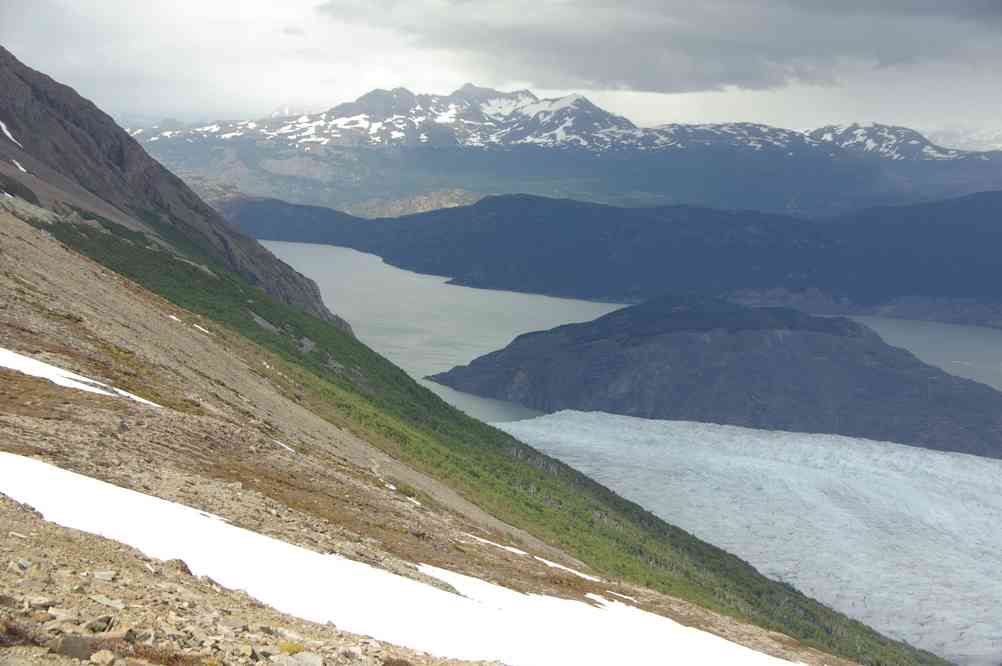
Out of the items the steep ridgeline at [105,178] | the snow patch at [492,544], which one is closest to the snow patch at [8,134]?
the steep ridgeline at [105,178]

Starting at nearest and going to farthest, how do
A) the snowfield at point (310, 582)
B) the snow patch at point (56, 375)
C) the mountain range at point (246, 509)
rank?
the mountain range at point (246, 509), the snowfield at point (310, 582), the snow patch at point (56, 375)

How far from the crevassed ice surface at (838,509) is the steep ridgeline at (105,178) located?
39.4 meters

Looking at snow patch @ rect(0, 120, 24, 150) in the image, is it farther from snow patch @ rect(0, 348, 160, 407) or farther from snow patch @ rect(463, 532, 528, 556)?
Answer: snow patch @ rect(463, 532, 528, 556)

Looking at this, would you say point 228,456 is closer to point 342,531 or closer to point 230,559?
point 342,531

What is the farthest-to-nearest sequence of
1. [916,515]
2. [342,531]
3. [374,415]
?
[916,515], [374,415], [342,531]

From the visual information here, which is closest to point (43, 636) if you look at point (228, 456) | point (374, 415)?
point (228, 456)

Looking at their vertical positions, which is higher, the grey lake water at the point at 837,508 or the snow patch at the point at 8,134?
the snow patch at the point at 8,134

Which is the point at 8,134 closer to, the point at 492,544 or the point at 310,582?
the point at 492,544

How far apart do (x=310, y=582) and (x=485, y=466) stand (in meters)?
47.5

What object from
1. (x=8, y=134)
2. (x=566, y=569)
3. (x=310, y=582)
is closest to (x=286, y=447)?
(x=566, y=569)

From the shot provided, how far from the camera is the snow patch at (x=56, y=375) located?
24.5 m

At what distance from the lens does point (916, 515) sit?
99.6 meters

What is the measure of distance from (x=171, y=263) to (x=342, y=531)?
58.9 metres

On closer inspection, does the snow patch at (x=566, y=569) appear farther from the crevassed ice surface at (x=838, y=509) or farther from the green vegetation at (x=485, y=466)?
the crevassed ice surface at (x=838, y=509)
